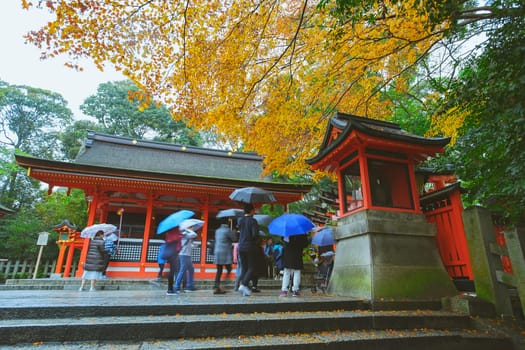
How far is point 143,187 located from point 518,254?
11.1m

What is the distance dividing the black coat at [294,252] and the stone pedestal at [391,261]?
109 cm

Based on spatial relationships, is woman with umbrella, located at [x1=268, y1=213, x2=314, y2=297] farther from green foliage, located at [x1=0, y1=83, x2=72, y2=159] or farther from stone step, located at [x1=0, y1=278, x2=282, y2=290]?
green foliage, located at [x1=0, y1=83, x2=72, y2=159]

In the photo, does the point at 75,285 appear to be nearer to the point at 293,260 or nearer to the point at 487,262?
the point at 293,260

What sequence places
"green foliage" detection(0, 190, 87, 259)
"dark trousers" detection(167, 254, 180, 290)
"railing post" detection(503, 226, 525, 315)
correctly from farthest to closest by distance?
"green foliage" detection(0, 190, 87, 259), "dark trousers" detection(167, 254, 180, 290), "railing post" detection(503, 226, 525, 315)

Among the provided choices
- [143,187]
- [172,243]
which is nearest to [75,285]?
[143,187]

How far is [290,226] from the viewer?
564 cm

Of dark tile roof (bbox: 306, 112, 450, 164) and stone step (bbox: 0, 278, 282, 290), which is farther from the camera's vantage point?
stone step (bbox: 0, 278, 282, 290)

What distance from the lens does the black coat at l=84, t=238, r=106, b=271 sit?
22.9ft

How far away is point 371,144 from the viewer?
5887 millimetres

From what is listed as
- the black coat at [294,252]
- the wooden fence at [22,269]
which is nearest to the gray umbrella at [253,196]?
the black coat at [294,252]

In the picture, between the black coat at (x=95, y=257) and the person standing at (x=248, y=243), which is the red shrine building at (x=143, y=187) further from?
the person standing at (x=248, y=243)

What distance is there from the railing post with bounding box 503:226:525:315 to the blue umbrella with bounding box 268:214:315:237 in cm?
321

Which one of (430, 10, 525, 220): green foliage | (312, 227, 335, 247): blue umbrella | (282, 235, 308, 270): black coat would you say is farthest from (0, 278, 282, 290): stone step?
(430, 10, 525, 220): green foliage

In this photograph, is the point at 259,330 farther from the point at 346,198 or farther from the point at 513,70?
the point at 513,70
